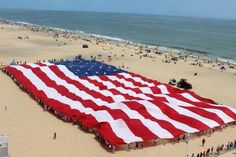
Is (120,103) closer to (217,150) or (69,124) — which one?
(69,124)

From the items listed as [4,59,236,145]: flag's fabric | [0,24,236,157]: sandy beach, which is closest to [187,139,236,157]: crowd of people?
[0,24,236,157]: sandy beach

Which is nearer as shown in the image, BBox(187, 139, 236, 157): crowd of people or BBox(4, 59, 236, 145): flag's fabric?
BBox(187, 139, 236, 157): crowd of people

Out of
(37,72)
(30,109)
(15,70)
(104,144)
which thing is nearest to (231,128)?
(104,144)

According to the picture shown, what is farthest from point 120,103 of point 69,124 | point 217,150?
point 217,150

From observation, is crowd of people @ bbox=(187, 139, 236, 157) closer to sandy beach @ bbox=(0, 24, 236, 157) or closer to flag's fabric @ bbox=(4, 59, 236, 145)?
sandy beach @ bbox=(0, 24, 236, 157)

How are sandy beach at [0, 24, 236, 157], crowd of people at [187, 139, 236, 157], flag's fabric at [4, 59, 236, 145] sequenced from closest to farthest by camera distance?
crowd of people at [187, 139, 236, 157] → sandy beach at [0, 24, 236, 157] → flag's fabric at [4, 59, 236, 145]

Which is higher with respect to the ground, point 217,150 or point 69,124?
point 217,150

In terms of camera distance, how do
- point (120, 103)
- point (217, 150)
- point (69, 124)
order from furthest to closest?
point (120, 103) < point (69, 124) < point (217, 150)

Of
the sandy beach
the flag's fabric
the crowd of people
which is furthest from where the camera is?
the flag's fabric

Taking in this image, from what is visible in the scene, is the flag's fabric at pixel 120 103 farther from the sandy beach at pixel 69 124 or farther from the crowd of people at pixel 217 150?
the crowd of people at pixel 217 150
